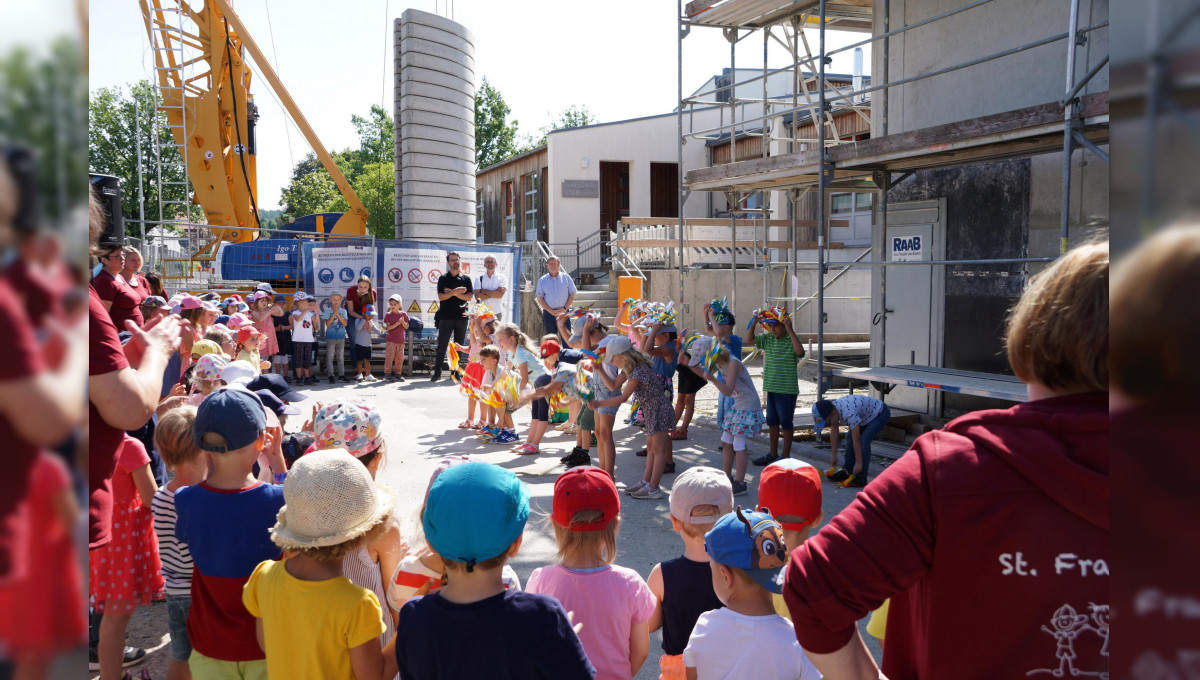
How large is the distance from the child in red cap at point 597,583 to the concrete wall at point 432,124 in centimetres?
1349

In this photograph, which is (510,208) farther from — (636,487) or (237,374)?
(237,374)

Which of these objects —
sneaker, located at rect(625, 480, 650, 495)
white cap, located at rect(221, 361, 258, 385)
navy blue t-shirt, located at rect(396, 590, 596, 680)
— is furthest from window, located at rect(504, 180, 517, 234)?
navy blue t-shirt, located at rect(396, 590, 596, 680)

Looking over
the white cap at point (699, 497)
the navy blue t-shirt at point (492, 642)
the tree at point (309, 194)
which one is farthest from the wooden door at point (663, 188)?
the tree at point (309, 194)

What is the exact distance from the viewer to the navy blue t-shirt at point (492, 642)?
201 cm

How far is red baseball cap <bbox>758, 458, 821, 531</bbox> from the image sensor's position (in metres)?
3.29

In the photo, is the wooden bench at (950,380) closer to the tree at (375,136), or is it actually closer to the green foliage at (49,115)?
the green foliage at (49,115)

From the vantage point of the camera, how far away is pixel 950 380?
24.5ft

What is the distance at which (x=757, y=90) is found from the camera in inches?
1113

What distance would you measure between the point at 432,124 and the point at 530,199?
1423 centimetres

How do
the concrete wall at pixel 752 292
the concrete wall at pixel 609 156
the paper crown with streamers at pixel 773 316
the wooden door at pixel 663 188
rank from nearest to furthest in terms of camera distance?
the paper crown with streamers at pixel 773 316
the concrete wall at pixel 752 292
the concrete wall at pixel 609 156
the wooden door at pixel 663 188

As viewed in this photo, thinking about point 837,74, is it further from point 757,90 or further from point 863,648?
point 863,648

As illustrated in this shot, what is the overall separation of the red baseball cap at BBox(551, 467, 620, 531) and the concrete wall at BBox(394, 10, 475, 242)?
44.2 feet

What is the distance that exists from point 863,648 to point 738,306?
57.6 feet

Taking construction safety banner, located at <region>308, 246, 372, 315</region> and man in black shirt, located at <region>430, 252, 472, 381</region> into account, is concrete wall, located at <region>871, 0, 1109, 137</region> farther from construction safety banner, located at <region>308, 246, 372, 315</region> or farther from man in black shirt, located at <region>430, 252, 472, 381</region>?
construction safety banner, located at <region>308, 246, 372, 315</region>
